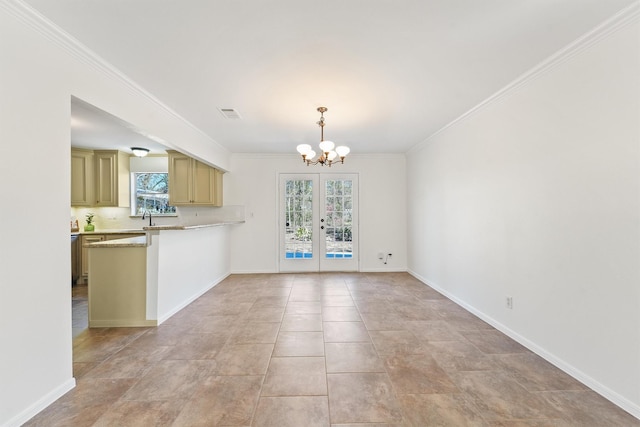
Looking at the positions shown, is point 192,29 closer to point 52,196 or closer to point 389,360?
point 52,196

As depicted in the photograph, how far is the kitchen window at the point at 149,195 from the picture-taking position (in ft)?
17.3

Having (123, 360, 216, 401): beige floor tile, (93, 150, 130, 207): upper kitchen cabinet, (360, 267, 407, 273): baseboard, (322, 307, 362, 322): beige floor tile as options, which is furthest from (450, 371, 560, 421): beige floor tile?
(93, 150, 130, 207): upper kitchen cabinet

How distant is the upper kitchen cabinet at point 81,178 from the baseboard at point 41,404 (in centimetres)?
388

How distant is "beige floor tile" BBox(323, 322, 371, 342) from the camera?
8.70 ft

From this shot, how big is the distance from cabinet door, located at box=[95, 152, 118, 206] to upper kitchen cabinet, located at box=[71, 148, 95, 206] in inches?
3.7

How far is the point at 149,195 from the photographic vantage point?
17.4ft

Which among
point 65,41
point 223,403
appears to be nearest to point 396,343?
point 223,403

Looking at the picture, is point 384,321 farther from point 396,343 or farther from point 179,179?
point 179,179

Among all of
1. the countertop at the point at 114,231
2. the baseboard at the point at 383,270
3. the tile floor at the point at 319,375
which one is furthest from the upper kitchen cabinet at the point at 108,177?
the baseboard at the point at 383,270

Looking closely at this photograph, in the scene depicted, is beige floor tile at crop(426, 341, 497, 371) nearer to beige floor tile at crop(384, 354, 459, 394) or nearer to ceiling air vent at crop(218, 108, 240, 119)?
beige floor tile at crop(384, 354, 459, 394)

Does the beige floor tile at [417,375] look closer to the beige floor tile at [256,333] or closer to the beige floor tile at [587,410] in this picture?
the beige floor tile at [587,410]

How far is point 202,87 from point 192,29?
0.86 metres

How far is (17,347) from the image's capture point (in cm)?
158

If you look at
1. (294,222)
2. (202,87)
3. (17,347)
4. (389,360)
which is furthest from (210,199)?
(389,360)
